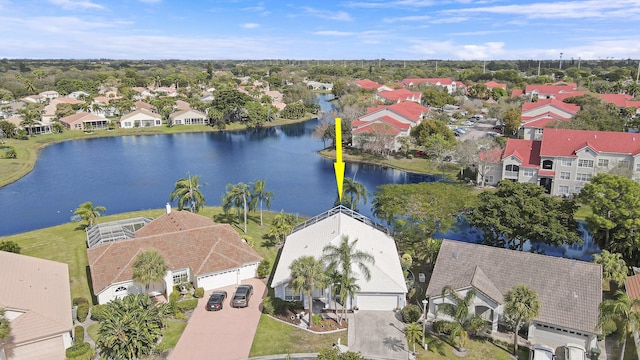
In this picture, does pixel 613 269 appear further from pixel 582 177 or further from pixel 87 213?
pixel 87 213

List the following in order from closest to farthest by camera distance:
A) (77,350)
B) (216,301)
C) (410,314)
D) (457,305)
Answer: (77,350), (457,305), (410,314), (216,301)

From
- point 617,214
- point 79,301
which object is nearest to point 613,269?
point 617,214

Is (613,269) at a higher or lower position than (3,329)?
lower

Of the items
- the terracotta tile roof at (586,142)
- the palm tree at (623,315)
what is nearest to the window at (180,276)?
the palm tree at (623,315)

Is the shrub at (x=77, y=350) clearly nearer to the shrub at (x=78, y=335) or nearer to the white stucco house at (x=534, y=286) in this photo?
the shrub at (x=78, y=335)

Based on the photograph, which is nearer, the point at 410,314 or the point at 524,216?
the point at 410,314

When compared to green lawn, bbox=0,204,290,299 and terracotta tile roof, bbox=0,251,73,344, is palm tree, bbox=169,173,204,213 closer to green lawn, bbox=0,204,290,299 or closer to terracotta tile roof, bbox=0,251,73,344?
green lawn, bbox=0,204,290,299

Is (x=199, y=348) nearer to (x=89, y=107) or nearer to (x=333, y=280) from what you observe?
(x=333, y=280)
